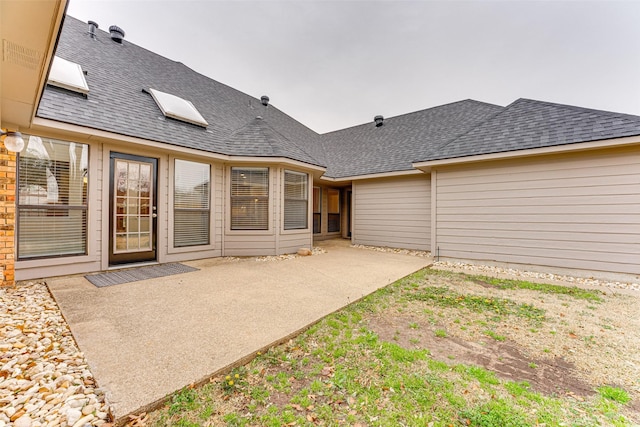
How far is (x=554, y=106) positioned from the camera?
590cm

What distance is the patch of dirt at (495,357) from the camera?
1925mm

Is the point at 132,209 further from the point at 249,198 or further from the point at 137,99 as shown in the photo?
the point at 137,99

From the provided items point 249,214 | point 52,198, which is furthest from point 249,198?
point 52,198

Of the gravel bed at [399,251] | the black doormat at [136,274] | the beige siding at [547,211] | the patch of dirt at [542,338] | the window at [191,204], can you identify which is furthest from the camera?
the gravel bed at [399,251]

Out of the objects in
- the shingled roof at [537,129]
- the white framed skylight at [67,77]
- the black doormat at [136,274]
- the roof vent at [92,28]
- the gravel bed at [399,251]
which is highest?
the roof vent at [92,28]

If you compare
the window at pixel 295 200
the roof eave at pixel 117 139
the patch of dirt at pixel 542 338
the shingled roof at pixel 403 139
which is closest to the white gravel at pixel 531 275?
the patch of dirt at pixel 542 338

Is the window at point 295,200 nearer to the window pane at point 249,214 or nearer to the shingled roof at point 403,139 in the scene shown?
the window pane at point 249,214

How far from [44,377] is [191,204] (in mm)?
4544

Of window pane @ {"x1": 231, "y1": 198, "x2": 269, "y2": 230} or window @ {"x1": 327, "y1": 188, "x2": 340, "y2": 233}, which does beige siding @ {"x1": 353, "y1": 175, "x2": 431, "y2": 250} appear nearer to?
window @ {"x1": 327, "y1": 188, "x2": 340, "y2": 233}

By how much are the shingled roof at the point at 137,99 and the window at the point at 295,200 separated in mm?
641

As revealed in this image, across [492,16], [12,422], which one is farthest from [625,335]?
[492,16]

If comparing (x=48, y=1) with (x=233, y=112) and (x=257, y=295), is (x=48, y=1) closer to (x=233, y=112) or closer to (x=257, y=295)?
(x=257, y=295)

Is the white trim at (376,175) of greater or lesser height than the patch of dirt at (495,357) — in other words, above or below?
above

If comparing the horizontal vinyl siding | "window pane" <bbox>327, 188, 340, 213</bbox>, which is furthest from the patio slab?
"window pane" <bbox>327, 188, 340, 213</bbox>
